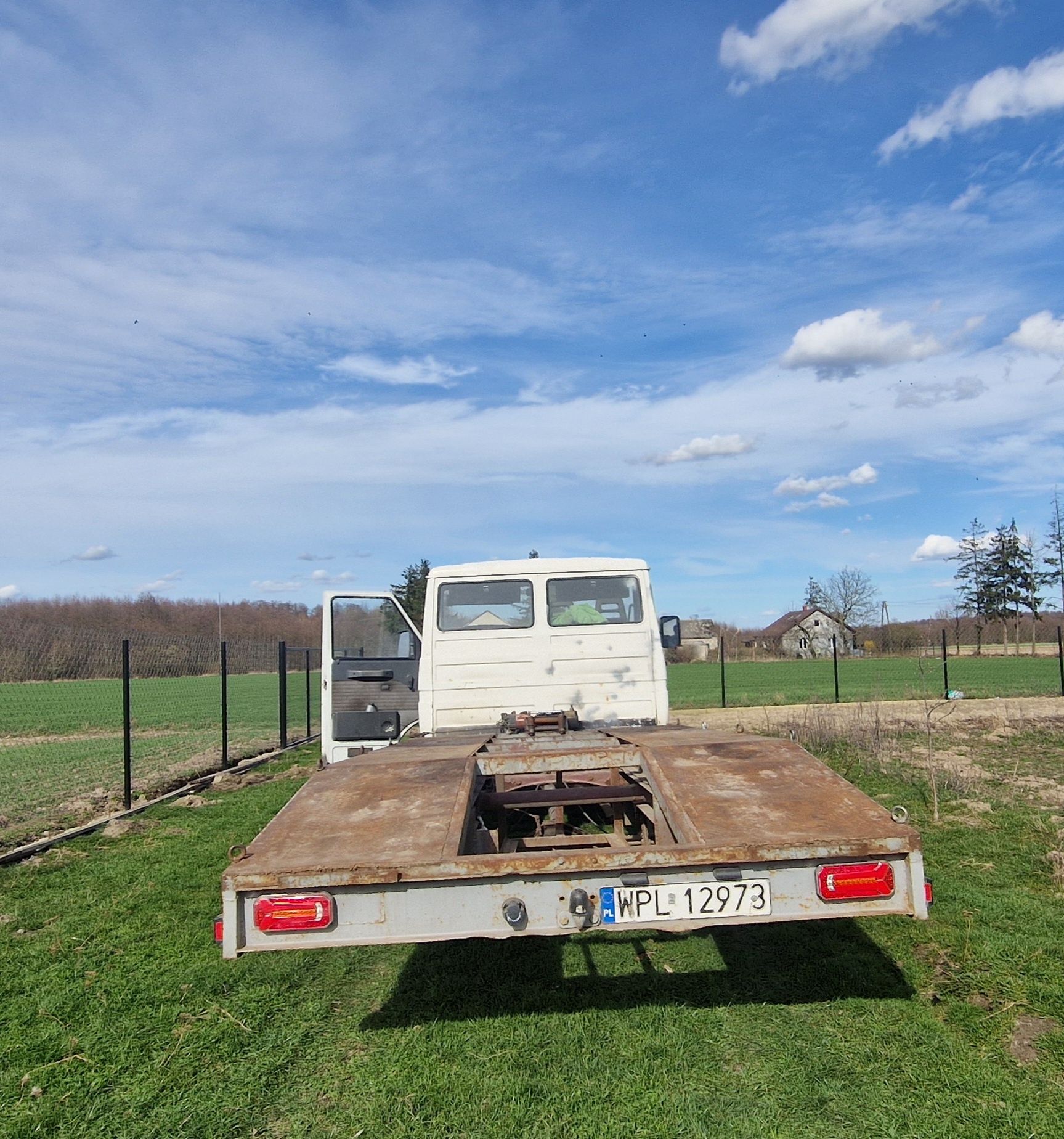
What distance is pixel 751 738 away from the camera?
446 centimetres

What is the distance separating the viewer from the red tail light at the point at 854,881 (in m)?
3.13

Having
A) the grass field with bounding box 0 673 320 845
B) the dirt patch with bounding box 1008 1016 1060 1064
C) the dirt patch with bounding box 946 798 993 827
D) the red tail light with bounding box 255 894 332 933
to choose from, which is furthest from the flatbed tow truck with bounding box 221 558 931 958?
the grass field with bounding box 0 673 320 845

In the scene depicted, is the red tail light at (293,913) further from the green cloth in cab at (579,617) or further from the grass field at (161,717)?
the grass field at (161,717)

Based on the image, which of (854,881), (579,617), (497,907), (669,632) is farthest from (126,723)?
(854,881)

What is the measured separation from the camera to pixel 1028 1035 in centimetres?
351

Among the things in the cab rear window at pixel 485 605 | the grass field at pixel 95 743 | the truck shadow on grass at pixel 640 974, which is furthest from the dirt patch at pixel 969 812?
the grass field at pixel 95 743

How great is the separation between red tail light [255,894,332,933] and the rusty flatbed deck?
5cm

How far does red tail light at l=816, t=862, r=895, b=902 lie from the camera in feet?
10.3

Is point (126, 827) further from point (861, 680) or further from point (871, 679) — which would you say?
point (871, 679)

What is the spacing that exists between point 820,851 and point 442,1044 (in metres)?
1.72

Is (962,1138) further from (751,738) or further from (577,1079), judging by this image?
(751,738)

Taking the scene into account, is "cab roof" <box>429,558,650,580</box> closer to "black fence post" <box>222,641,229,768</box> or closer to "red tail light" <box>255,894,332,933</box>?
"red tail light" <box>255,894,332,933</box>

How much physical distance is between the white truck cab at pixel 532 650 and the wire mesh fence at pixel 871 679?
10.9 ft

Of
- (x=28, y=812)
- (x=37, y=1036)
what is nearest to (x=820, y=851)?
(x=37, y=1036)
